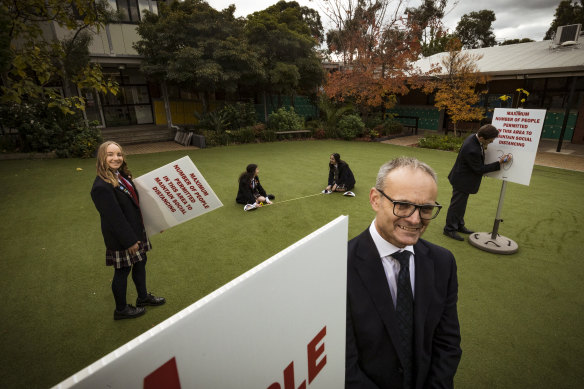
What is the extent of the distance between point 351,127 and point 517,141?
10796mm

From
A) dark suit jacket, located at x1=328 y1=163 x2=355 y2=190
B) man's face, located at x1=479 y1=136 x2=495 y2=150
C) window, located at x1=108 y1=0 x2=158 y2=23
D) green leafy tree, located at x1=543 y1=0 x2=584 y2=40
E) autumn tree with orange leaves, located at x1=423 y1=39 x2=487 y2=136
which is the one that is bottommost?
dark suit jacket, located at x1=328 y1=163 x2=355 y2=190

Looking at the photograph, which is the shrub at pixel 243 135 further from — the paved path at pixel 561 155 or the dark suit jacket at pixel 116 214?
the dark suit jacket at pixel 116 214

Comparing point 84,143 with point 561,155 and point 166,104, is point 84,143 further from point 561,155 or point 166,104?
point 561,155

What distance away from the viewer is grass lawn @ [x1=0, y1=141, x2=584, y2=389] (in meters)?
2.58

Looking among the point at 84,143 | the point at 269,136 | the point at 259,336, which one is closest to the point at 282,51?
the point at 269,136

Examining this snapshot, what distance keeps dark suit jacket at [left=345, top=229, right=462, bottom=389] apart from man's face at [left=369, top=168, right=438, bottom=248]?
0.14 m

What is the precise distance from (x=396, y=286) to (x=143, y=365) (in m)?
1.27

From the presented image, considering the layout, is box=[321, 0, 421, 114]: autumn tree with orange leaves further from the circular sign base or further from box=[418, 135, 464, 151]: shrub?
the circular sign base

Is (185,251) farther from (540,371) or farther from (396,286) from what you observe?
(540,371)

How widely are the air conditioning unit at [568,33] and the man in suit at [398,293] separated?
56.0 ft

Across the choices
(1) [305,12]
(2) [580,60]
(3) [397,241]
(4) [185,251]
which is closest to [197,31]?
(4) [185,251]

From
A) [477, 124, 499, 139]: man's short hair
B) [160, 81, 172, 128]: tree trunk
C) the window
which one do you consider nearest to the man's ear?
[477, 124, 499, 139]: man's short hair

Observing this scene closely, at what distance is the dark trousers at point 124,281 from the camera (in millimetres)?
2781

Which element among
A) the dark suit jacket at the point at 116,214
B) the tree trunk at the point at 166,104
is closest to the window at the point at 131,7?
the tree trunk at the point at 166,104
